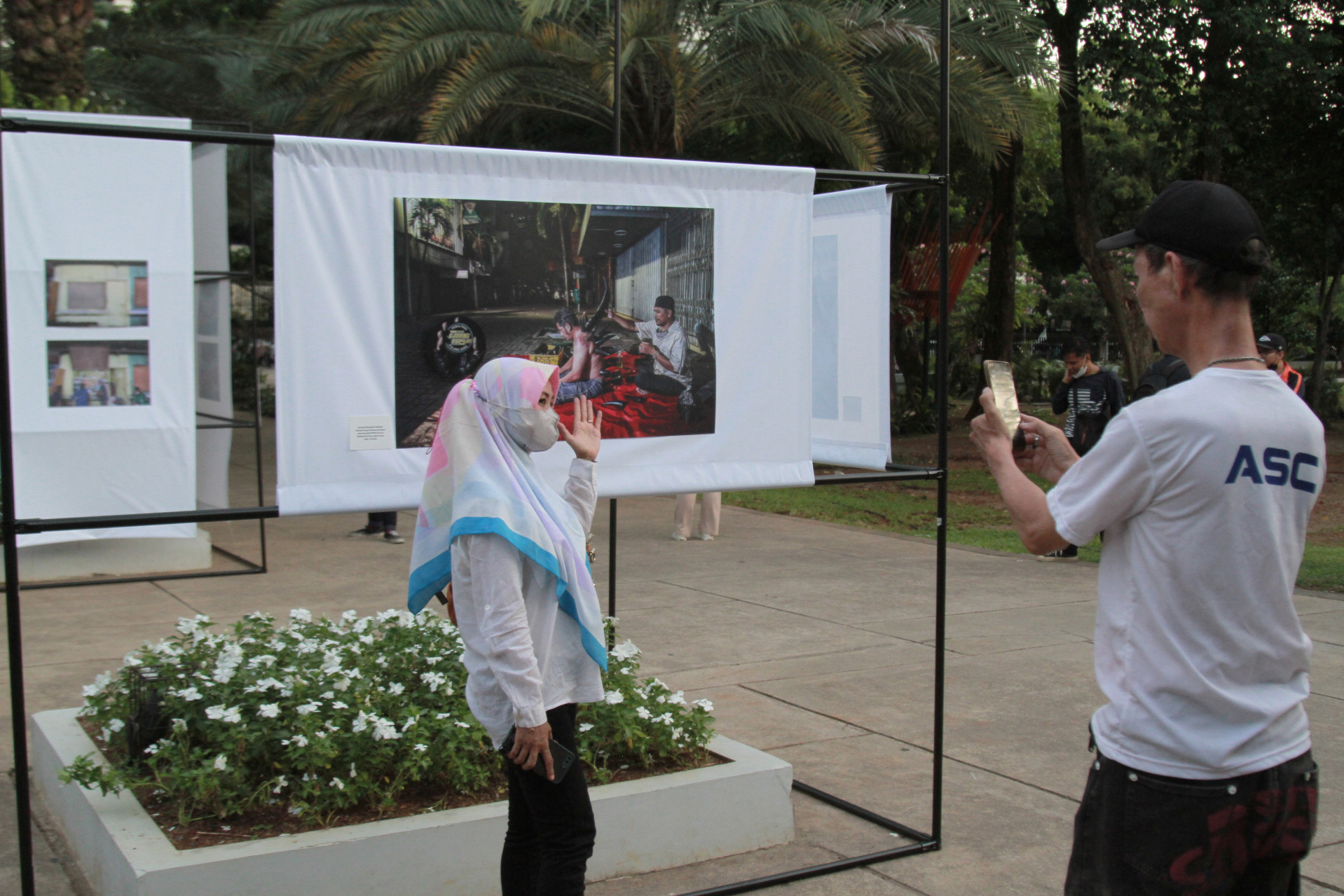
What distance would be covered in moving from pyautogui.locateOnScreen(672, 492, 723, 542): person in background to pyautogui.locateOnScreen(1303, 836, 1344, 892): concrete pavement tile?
6.86 meters

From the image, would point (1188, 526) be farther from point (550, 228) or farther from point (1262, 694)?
point (550, 228)

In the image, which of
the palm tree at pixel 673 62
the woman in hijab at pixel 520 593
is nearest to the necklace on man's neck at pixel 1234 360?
the woman in hijab at pixel 520 593

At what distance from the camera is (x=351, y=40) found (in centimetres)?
1245

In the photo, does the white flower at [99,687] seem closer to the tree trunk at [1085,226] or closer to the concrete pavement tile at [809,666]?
the concrete pavement tile at [809,666]

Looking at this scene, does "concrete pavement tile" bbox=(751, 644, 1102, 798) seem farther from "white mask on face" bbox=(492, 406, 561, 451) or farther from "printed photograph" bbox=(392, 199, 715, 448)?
"white mask on face" bbox=(492, 406, 561, 451)

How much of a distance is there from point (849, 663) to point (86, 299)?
4.63m

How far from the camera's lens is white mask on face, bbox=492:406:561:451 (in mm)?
2953

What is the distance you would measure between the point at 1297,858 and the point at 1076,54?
654 inches

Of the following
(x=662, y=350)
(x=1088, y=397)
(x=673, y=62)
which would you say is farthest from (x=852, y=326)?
(x=673, y=62)

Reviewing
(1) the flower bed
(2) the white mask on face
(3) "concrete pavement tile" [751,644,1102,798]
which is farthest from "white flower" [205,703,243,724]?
(3) "concrete pavement tile" [751,644,1102,798]

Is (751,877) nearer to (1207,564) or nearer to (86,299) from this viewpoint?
(1207,564)

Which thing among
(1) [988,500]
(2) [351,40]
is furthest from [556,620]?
(1) [988,500]

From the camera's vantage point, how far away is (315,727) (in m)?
3.70

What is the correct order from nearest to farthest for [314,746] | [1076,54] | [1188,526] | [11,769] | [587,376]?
[1188,526] → [314,746] → [587,376] → [11,769] → [1076,54]
